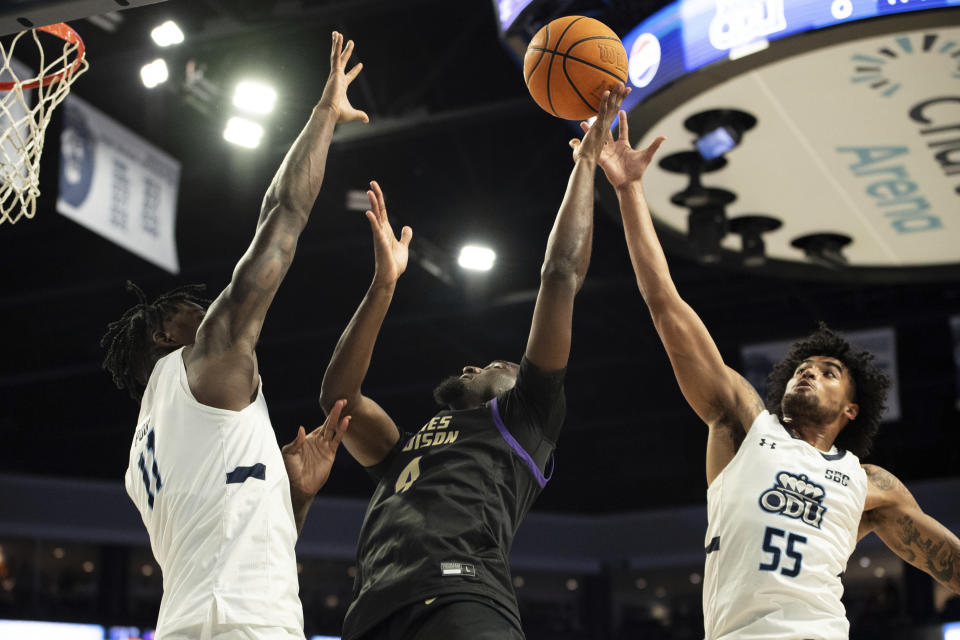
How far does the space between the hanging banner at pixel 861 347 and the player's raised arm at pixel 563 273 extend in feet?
24.3

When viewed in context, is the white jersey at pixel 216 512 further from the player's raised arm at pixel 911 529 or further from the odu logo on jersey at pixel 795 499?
the player's raised arm at pixel 911 529

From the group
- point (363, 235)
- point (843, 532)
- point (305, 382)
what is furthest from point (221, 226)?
point (843, 532)

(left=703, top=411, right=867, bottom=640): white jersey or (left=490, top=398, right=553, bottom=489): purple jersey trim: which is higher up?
(left=490, top=398, right=553, bottom=489): purple jersey trim

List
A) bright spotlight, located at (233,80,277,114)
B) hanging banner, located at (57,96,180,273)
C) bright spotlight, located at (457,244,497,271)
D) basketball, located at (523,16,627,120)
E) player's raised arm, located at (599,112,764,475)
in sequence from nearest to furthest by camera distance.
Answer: player's raised arm, located at (599,112,764,475), basketball, located at (523,16,627,120), hanging banner, located at (57,96,180,273), bright spotlight, located at (233,80,277,114), bright spotlight, located at (457,244,497,271)

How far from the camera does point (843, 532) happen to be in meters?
3.83

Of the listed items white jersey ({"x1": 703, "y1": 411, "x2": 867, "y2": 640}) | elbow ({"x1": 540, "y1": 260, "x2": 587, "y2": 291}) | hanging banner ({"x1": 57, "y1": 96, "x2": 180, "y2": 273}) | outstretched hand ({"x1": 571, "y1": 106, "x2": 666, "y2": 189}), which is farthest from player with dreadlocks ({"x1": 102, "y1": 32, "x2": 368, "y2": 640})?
hanging banner ({"x1": 57, "y1": 96, "x2": 180, "y2": 273})

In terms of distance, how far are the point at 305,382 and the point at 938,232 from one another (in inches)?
388

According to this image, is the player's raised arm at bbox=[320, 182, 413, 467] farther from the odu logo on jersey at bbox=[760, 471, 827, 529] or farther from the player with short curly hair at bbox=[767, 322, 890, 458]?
the player with short curly hair at bbox=[767, 322, 890, 458]

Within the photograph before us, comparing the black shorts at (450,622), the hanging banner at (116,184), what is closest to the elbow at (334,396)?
the black shorts at (450,622)

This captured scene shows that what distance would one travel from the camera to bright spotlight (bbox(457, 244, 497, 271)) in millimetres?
10062

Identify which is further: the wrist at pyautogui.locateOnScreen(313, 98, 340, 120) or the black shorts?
the wrist at pyautogui.locateOnScreen(313, 98, 340, 120)

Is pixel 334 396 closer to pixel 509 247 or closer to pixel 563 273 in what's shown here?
pixel 563 273

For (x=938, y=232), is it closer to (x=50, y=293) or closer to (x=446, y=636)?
(x=446, y=636)

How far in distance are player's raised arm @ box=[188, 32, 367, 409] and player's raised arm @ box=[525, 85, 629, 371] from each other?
81 centimetres
